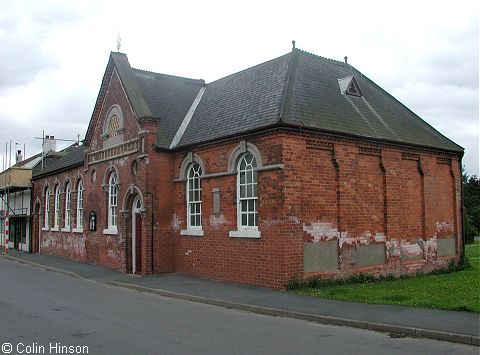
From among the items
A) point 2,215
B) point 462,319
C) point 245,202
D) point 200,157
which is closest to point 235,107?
point 200,157

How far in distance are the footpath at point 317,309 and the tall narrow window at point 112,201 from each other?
14.1 feet

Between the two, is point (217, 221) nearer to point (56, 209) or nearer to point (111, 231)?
point (111, 231)

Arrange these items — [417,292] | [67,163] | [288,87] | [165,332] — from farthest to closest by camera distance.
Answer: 1. [67,163]
2. [288,87]
3. [417,292]
4. [165,332]

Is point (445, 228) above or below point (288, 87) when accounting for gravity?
below

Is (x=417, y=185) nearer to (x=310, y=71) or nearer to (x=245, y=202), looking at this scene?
(x=310, y=71)

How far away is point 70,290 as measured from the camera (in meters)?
15.3

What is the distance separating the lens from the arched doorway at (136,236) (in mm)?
19438

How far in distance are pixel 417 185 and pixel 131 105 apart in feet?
37.2

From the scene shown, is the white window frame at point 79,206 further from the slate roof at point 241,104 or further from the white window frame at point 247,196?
the white window frame at point 247,196

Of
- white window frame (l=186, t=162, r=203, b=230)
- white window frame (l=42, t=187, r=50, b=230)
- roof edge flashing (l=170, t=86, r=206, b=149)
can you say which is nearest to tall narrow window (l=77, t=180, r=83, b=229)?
white window frame (l=42, t=187, r=50, b=230)

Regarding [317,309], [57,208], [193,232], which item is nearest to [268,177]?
[193,232]

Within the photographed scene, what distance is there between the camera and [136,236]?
64.8ft

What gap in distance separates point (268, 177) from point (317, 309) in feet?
15.2

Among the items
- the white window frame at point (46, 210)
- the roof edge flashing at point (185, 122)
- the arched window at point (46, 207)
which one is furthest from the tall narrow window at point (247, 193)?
the arched window at point (46, 207)
